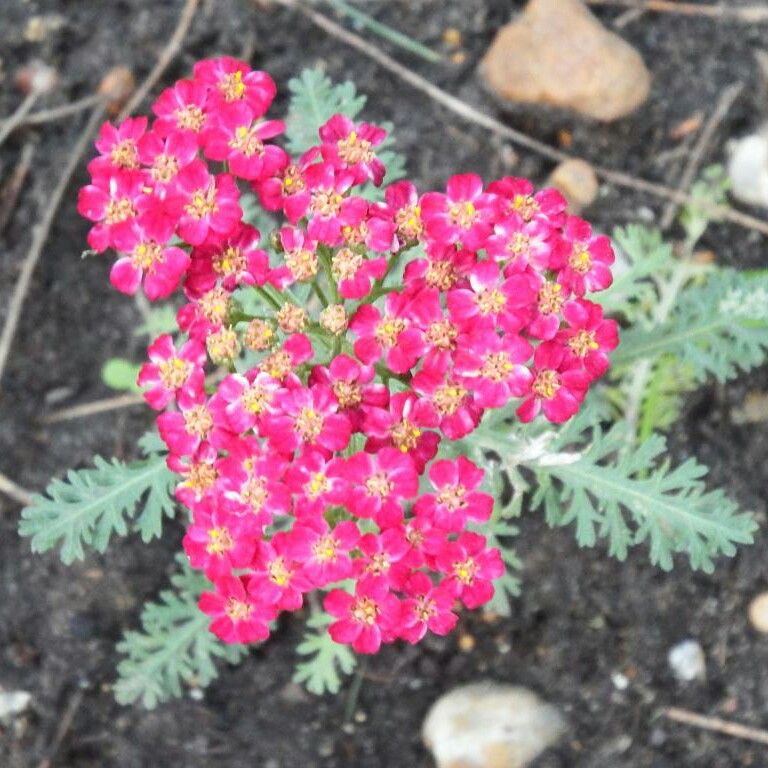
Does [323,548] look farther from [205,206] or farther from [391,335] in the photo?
[205,206]

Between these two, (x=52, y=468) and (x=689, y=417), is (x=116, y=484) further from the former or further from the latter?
(x=689, y=417)

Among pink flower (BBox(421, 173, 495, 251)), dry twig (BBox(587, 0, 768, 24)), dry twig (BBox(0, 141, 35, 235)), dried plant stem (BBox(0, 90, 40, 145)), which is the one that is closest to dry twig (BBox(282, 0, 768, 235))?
dry twig (BBox(587, 0, 768, 24))

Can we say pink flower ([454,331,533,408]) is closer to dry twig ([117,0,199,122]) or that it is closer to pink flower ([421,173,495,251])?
pink flower ([421,173,495,251])

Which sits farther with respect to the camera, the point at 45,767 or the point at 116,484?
the point at 45,767

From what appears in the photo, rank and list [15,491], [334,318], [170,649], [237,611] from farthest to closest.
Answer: [15,491] → [170,649] → [237,611] → [334,318]

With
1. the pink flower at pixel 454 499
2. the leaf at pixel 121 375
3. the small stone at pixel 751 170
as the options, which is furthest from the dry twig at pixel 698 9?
the pink flower at pixel 454 499

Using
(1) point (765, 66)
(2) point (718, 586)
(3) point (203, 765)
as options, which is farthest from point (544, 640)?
(1) point (765, 66)

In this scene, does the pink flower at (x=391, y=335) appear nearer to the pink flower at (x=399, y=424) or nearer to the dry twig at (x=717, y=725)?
the pink flower at (x=399, y=424)

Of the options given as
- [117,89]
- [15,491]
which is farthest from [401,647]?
[117,89]
